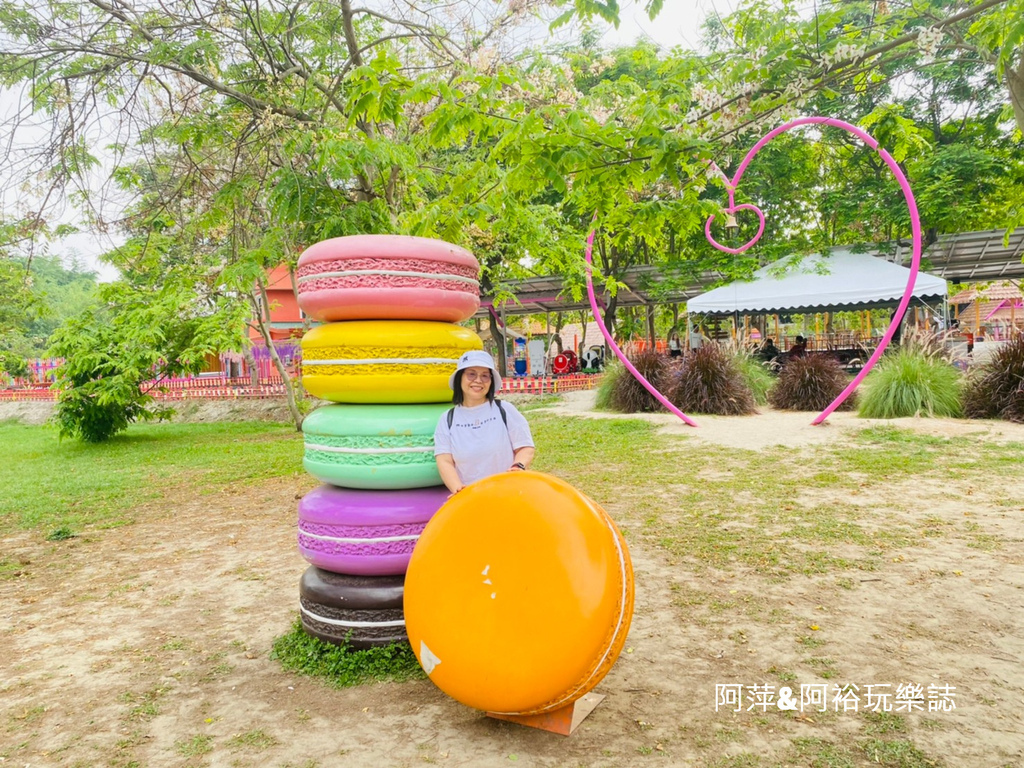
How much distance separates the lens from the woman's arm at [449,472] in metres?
3.43

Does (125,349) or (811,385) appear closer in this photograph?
(811,385)

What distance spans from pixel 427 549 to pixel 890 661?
234cm

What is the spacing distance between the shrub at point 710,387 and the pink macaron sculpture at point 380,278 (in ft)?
31.4

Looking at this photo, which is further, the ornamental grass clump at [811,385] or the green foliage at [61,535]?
the ornamental grass clump at [811,385]

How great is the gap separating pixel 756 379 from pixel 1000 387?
13.4ft

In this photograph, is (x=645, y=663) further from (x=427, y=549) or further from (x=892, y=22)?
(x=892, y=22)

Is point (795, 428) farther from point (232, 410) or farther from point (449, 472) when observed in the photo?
point (232, 410)

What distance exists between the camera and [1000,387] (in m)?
10.5

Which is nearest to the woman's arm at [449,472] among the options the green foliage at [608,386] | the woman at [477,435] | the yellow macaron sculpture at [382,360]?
the woman at [477,435]

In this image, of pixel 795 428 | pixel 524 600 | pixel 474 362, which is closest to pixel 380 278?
pixel 474 362

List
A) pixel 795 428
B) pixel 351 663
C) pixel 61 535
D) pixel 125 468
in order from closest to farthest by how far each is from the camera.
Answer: pixel 351 663 → pixel 61 535 → pixel 795 428 → pixel 125 468

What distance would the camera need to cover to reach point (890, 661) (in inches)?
137

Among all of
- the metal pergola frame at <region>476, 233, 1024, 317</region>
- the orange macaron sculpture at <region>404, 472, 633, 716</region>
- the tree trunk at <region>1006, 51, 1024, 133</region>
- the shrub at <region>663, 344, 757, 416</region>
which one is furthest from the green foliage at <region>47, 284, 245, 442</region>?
the tree trunk at <region>1006, 51, 1024, 133</region>

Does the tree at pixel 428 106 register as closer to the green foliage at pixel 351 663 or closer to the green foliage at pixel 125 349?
the green foliage at pixel 351 663
